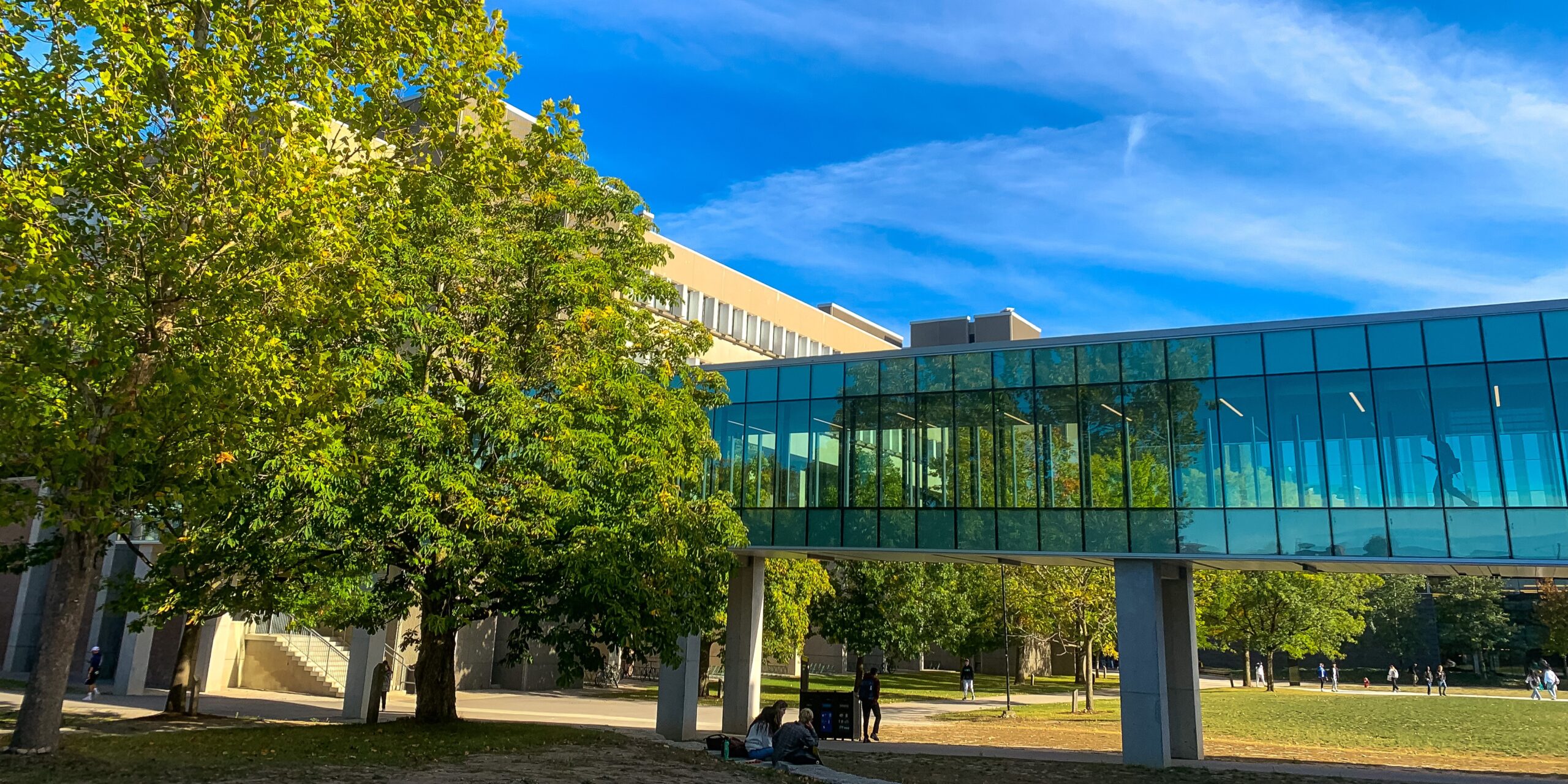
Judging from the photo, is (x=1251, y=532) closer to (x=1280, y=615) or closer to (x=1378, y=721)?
(x=1378, y=721)

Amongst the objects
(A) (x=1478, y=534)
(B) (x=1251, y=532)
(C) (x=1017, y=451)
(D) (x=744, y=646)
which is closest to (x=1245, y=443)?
(B) (x=1251, y=532)

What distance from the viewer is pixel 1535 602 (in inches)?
3019

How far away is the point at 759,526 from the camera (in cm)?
2688

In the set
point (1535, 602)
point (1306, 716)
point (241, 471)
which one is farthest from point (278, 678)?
point (1535, 602)

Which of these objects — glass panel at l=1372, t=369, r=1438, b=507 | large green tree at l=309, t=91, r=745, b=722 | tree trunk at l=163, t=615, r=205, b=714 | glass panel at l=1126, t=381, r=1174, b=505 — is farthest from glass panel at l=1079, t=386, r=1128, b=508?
tree trunk at l=163, t=615, r=205, b=714

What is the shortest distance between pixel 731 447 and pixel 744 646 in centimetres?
531

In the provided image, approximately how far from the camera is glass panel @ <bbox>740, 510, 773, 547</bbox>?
87.8 feet

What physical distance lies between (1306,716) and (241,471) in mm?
37718

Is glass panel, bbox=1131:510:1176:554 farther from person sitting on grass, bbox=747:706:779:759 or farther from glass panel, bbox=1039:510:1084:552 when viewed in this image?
person sitting on grass, bbox=747:706:779:759

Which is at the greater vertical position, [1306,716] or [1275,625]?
[1275,625]

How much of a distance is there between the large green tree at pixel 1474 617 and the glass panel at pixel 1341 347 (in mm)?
71736

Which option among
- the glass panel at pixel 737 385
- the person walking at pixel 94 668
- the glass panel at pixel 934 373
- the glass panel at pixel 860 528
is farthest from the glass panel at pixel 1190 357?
the person walking at pixel 94 668

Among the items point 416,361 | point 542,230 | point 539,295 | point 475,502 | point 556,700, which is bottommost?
point 556,700

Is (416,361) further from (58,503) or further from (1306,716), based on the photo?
(1306,716)
